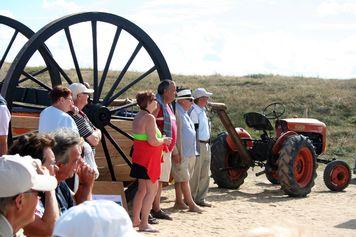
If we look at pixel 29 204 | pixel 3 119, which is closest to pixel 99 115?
pixel 3 119

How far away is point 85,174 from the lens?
14.2 ft

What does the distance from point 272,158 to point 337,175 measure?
4.69 feet

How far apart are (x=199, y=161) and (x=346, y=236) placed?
244 cm

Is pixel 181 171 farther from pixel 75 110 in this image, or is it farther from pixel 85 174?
pixel 85 174

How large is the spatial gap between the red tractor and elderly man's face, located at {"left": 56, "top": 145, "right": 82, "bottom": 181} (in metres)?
6.71

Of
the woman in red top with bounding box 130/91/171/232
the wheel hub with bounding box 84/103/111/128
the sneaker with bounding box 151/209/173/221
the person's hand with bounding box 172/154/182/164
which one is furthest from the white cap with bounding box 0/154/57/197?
the person's hand with bounding box 172/154/182/164

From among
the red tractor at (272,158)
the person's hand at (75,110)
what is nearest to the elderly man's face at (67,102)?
the person's hand at (75,110)

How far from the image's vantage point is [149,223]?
7906mm

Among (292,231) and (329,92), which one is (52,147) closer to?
(292,231)

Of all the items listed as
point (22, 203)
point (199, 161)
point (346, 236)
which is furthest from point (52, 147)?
point (199, 161)

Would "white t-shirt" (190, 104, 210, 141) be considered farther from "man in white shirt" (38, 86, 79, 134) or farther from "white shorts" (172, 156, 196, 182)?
"man in white shirt" (38, 86, 79, 134)

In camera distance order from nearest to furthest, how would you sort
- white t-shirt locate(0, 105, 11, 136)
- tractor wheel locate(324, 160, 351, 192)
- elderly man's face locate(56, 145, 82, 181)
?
elderly man's face locate(56, 145, 82, 181) → white t-shirt locate(0, 105, 11, 136) → tractor wheel locate(324, 160, 351, 192)

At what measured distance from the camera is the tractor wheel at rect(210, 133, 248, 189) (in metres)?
11.4

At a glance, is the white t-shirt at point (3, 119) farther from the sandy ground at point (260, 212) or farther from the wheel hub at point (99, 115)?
the sandy ground at point (260, 212)
